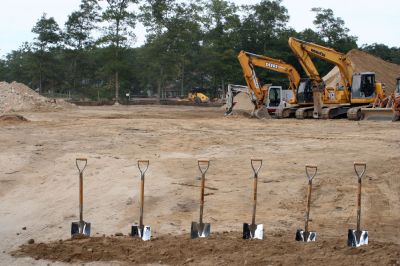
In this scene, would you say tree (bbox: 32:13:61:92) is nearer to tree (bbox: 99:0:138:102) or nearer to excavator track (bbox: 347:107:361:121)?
tree (bbox: 99:0:138:102)

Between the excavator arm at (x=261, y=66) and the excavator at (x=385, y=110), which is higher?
the excavator arm at (x=261, y=66)

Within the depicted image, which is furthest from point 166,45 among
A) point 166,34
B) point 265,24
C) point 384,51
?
point 384,51

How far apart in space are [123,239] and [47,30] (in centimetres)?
6148

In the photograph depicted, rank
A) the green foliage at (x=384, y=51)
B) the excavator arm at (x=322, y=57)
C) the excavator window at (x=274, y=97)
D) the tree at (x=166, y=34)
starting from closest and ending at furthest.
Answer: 1. the excavator arm at (x=322, y=57)
2. the excavator window at (x=274, y=97)
3. the tree at (x=166, y=34)
4. the green foliage at (x=384, y=51)

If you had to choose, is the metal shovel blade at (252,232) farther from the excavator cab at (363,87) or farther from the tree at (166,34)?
the tree at (166,34)

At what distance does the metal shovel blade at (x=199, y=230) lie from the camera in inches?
289

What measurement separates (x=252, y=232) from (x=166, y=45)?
171 feet

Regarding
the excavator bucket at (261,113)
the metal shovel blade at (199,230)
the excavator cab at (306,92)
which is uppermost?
the excavator cab at (306,92)

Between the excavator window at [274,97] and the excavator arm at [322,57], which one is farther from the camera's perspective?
the excavator window at [274,97]

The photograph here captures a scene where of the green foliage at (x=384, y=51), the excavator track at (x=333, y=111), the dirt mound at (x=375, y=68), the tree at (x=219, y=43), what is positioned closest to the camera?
the excavator track at (x=333, y=111)

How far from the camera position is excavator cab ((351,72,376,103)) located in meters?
28.4

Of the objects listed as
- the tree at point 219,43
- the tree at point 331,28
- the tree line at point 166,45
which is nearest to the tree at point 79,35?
the tree line at point 166,45

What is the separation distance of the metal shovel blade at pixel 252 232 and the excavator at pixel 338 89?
2159 centimetres

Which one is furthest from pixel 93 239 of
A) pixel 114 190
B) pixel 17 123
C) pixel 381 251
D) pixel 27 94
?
pixel 27 94
